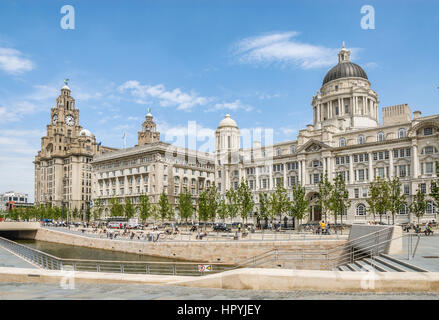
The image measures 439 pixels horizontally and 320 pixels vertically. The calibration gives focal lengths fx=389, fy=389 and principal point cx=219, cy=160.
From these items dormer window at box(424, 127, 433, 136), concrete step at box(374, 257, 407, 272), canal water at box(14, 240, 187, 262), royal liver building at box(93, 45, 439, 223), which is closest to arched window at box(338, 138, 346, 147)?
royal liver building at box(93, 45, 439, 223)

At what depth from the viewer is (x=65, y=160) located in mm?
140625

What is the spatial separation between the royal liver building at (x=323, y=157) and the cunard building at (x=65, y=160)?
19.7 meters

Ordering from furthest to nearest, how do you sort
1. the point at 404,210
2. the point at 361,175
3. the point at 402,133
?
1. the point at 361,175
2. the point at 402,133
3. the point at 404,210

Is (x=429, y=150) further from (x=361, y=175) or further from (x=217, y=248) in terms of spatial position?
(x=217, y=248)

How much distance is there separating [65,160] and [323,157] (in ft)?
324

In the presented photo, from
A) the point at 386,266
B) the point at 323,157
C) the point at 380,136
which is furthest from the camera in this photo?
the point at 323,157

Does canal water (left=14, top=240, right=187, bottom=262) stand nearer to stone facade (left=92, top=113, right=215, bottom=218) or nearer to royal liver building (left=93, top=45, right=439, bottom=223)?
royal liver building (left=93, top=45, right=439, bottom=223)

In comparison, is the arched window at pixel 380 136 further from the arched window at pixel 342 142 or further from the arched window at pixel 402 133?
the arched window at pixel 342 142

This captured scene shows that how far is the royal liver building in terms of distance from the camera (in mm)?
67750

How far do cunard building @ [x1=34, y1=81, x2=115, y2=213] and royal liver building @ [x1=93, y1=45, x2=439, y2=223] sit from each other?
64.8ft

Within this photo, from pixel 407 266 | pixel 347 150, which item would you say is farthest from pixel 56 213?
pixel 407 266
